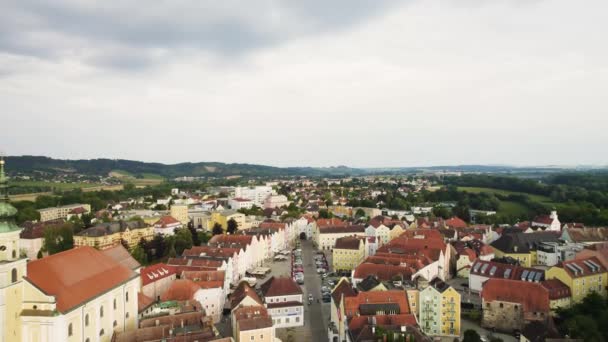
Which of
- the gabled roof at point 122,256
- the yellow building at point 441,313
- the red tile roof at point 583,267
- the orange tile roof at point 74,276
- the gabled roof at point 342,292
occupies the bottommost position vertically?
the yellow building at point 441,313

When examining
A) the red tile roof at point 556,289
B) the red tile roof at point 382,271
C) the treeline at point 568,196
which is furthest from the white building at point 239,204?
the red tile roof at point 556,289

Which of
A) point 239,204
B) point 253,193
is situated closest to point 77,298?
point 239,204

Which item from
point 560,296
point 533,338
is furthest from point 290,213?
point 533,338

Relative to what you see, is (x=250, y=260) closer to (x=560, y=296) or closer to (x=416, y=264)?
(x=416, y=264)

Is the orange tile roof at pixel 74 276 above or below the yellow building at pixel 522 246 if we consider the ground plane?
above

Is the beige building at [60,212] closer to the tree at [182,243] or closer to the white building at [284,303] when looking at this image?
the tree at [182,243]

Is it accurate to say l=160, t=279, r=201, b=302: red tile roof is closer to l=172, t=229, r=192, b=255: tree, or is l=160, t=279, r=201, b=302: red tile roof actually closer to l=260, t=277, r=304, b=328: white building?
l=260, t=277, r=304, b=328: white building
